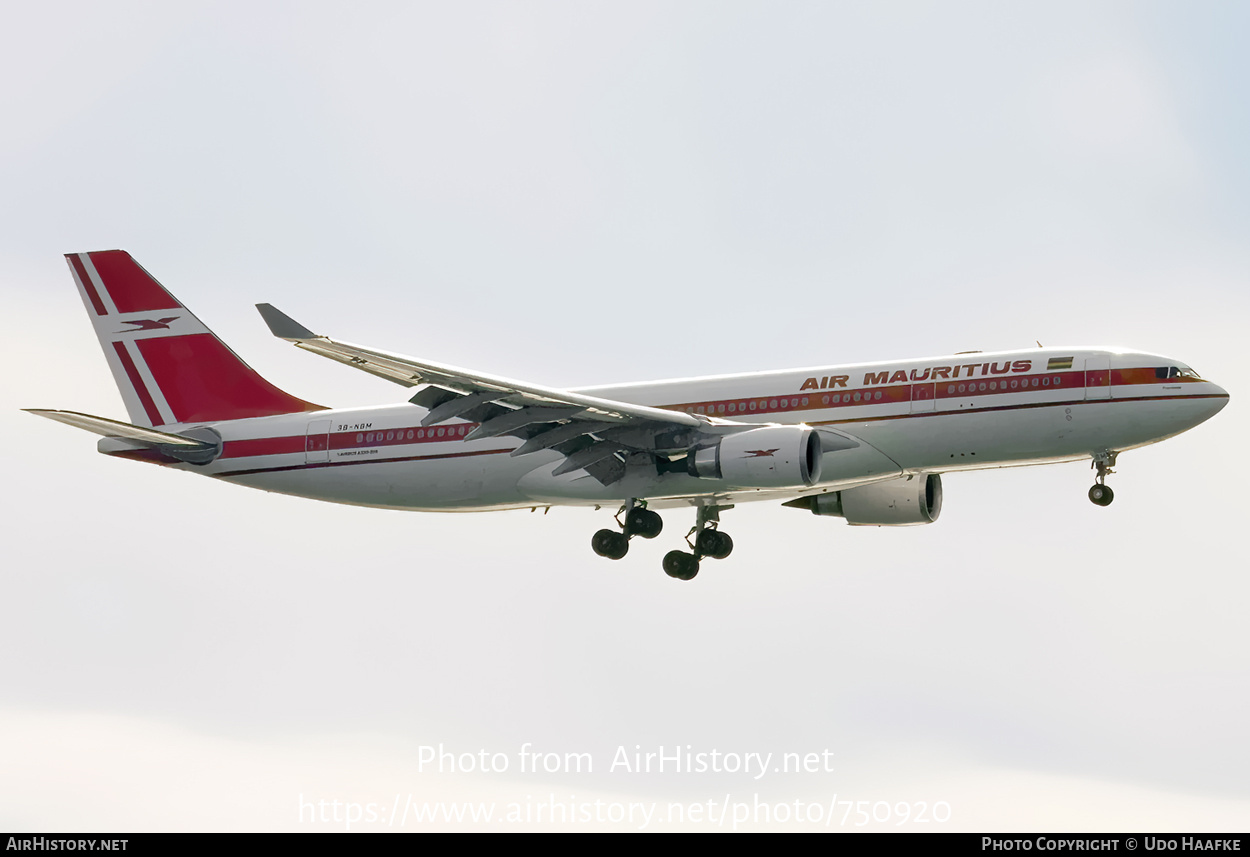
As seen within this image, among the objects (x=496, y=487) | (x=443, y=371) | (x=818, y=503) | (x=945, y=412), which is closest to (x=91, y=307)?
(x=496, y=487)

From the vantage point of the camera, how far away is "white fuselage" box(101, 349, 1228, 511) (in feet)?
114

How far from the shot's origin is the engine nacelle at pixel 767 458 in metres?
34.3

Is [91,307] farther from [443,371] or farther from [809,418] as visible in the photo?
[809,418]

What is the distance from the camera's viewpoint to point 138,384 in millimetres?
43719

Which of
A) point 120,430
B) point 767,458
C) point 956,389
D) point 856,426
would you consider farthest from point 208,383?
point 956,389

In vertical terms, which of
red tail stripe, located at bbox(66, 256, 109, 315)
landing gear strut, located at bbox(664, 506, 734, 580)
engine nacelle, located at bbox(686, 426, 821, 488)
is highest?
red tail stripe, located at bbox(66, 256, 109, 315)

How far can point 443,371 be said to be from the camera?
31.9 metres

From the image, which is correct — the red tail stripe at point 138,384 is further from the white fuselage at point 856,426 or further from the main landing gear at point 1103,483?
the main landing gear at point 1103,483

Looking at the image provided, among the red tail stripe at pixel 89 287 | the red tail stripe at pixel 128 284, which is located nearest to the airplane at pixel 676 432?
the red tail stripe at pixel 128 284

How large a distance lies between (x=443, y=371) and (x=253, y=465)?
37.6 ft

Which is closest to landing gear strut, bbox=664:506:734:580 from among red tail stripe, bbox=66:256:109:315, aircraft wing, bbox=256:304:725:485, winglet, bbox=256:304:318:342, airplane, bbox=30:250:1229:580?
airplane, bbox=30:250:1229:580

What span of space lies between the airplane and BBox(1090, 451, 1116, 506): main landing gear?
0.05m

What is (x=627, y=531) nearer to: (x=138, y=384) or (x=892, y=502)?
(x=892, y=502)

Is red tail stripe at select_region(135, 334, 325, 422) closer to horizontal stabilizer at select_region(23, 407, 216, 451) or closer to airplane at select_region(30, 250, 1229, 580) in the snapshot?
airplane at select_region(30, 250, 1229, 580)
